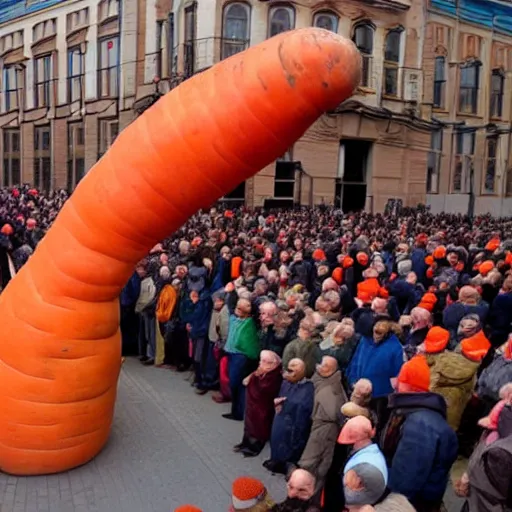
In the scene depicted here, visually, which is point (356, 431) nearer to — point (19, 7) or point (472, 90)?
point (472, 90)

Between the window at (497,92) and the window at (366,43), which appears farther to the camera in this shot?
the window at (497,92)

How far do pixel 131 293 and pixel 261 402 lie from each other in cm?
393

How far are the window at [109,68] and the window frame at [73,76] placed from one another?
1.35 meters

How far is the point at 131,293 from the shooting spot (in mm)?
9609

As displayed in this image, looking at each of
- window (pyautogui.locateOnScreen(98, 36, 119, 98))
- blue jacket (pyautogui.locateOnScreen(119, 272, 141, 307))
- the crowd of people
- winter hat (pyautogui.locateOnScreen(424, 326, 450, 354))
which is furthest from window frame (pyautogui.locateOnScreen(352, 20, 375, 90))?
winter hat (pyautogui.locateOnScreen(424, 326, 450, 354))

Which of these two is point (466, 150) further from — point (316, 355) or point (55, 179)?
point (316, 355)

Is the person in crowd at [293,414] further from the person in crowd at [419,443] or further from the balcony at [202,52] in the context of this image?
the balcony at [202,52]

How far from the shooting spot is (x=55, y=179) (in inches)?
1101

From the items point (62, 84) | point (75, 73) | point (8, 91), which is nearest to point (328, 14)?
point (75, 73)

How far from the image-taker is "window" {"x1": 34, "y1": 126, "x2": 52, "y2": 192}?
28.4 meters

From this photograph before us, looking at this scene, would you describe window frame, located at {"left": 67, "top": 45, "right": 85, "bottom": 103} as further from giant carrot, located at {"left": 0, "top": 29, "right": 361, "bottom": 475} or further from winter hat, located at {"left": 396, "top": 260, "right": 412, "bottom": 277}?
giant carrot, located at {"left": 0, "top": 29, "right": 361, "bottom": 475}

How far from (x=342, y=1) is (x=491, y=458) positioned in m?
21.8

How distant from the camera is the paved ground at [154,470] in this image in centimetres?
552

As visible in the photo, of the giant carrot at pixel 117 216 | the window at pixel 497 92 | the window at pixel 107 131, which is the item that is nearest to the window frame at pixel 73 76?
the window at pixel 107 131
